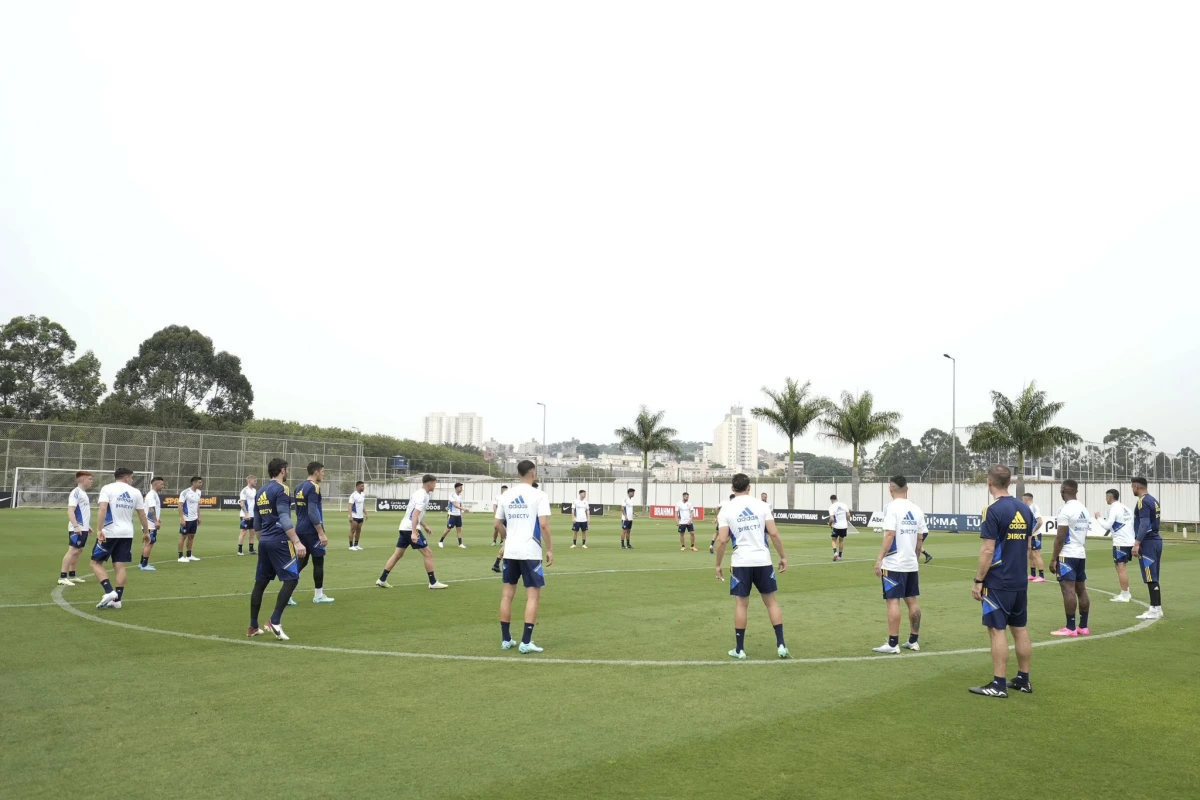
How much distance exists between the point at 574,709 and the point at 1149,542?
11.1 metres

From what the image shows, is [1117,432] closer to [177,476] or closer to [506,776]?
[177,476]

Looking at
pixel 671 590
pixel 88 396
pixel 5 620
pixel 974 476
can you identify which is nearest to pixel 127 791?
pixel 5 620

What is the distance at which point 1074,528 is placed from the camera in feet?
41.0

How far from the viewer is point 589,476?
8388 cm

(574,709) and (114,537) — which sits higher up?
(114,537)

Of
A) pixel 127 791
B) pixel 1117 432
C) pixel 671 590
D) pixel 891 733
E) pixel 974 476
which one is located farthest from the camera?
pixel 1117 432

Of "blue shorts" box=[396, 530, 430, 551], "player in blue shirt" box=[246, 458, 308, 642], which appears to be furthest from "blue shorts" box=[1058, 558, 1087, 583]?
"blue shorts" box=[396, 530, 430, 551]

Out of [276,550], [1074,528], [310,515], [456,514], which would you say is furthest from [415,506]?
[456,514]

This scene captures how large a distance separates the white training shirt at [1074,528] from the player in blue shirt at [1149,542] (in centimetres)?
144

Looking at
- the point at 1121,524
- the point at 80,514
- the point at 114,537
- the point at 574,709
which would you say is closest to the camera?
the point at 574,709

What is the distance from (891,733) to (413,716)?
3.89m

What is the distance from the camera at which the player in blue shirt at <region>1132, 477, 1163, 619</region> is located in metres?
13.6

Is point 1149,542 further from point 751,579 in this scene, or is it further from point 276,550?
point 276,550

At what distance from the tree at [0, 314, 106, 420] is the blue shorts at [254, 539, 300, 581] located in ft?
260
